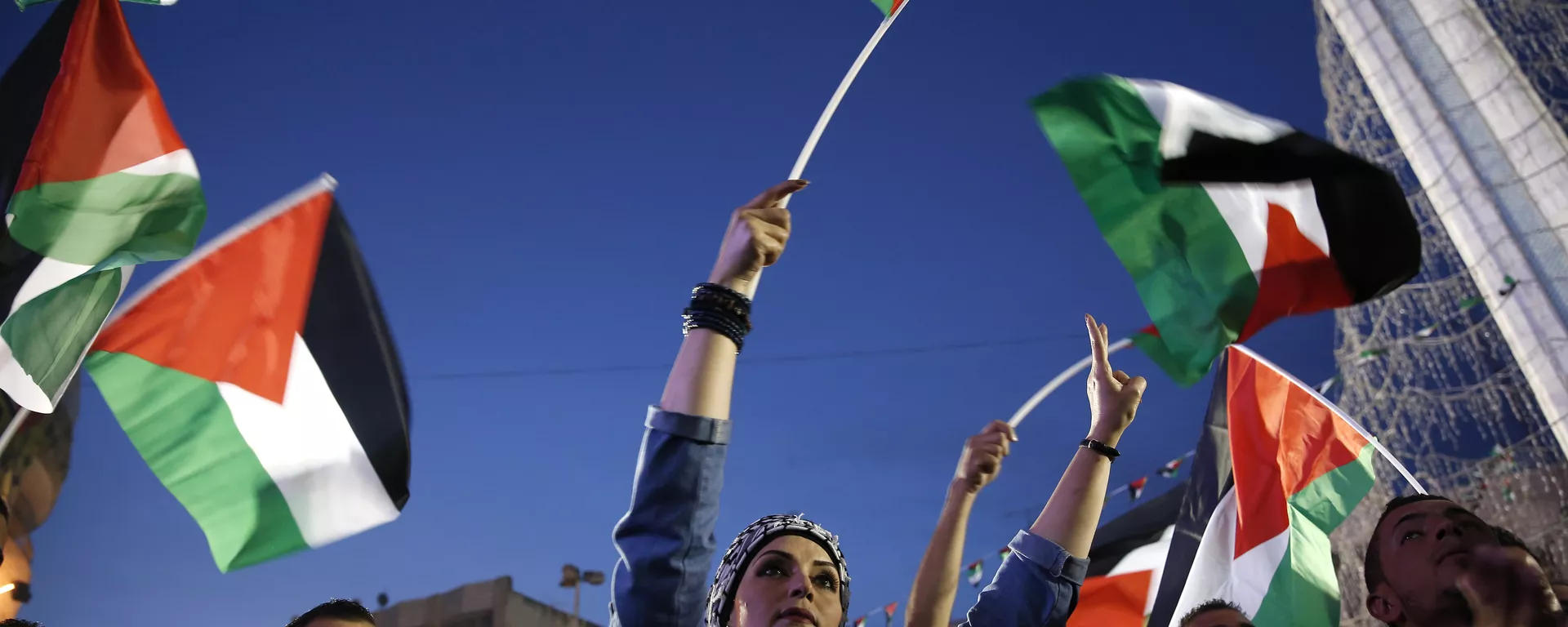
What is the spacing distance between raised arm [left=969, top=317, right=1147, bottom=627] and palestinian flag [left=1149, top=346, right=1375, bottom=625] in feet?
10.5

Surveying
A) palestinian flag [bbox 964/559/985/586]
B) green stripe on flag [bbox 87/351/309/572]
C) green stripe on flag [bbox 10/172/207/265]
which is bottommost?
palestinian flag [bbox 964/559/985/586]

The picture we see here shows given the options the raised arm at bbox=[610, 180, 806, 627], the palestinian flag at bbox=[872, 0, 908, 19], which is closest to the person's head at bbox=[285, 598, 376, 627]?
the raised arm at bbox=[610, 180, 806, 627]

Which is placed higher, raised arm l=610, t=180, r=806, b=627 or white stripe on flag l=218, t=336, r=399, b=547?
white stripe on flag l=218, t=336, r=399, b=547

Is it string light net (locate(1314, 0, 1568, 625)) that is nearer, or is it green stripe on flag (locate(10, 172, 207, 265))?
green stripe on flag (locate(10, 172, 207, 265))

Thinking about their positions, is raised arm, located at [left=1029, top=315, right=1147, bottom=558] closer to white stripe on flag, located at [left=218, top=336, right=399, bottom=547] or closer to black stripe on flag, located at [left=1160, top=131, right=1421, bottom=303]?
black stripe on flag, located at [left=1160, top=131, right=1421, bottom=303]

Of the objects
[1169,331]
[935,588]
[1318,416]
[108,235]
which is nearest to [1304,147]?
[1169,331]

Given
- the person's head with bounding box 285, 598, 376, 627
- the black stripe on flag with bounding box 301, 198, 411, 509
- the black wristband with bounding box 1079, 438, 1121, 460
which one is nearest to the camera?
the black wristband with bounding box 1079, 438, 1121, 460

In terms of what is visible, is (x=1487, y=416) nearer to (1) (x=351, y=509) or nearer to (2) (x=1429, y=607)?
(2) (x=1429, y=607)

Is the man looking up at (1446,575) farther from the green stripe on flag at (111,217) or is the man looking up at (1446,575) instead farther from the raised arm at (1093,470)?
the green stripe on flag at (111,217)

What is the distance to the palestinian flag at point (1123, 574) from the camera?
7.02 meters

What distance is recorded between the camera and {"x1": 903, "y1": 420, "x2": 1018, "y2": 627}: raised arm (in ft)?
10.4

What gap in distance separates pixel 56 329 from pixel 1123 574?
6123 mm

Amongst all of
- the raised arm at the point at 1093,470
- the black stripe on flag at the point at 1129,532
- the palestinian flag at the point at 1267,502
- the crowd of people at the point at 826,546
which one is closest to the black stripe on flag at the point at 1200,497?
the palestinian flag at the point at 1267,502

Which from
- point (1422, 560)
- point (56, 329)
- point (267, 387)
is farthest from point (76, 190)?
point (1422, 560)
